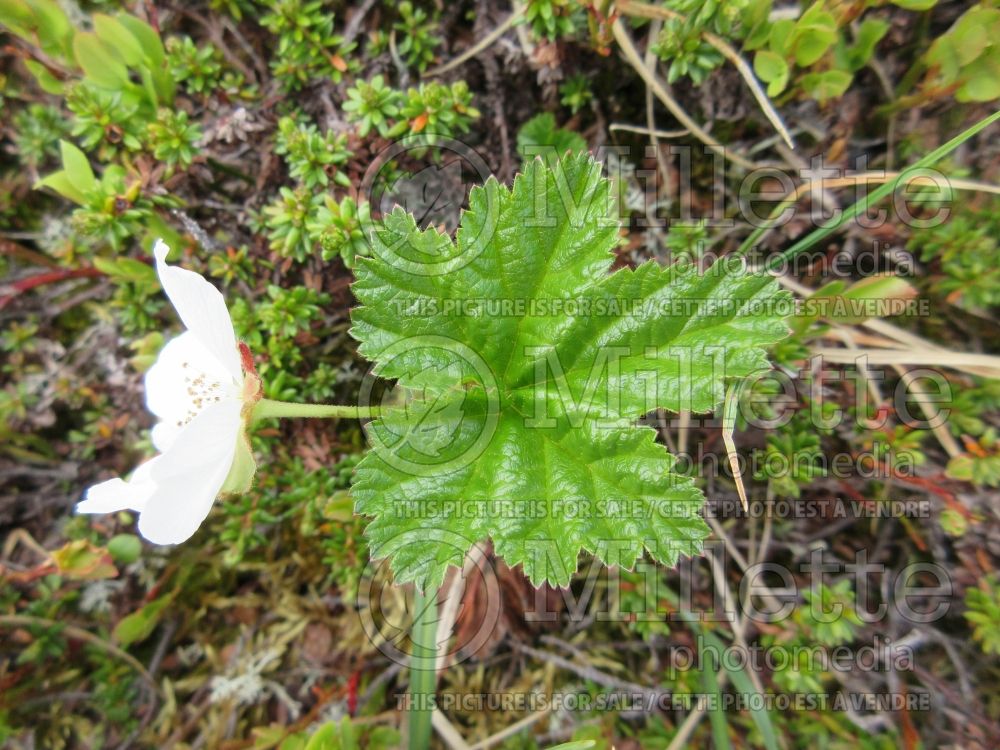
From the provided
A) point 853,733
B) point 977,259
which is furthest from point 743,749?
point 977,259

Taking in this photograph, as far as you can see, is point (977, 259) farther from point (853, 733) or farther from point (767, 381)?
point (853, 733)

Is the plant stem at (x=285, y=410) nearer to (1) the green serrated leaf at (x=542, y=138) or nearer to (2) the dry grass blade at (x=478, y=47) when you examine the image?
(1) the green serrated leaf at (x=542, y=138)

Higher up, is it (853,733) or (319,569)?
(319,569)

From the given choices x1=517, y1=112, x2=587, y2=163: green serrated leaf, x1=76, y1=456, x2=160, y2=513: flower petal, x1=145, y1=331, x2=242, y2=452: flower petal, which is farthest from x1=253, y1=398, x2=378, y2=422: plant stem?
x1=517, y1=112, x2=587, y2=163: green serrated leaf

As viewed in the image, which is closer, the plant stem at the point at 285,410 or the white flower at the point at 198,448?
the white flower at the point at 198,448

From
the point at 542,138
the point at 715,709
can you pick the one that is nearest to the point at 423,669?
the point at 715,709

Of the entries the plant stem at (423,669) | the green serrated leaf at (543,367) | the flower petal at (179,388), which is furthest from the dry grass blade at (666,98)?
the plant stem at (423,669)
